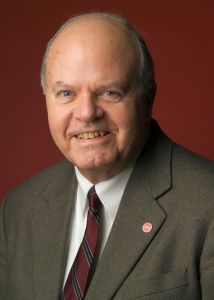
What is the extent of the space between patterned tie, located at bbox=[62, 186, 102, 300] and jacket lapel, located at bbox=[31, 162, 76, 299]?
64 mm

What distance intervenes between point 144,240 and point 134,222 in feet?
0.24

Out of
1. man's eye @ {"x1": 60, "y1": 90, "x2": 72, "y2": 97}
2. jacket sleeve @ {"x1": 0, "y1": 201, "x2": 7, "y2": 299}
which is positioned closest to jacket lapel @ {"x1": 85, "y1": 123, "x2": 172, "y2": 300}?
man's eye @ {"x1": 60, "y1": 90, "x2": 72, "y2": 97}

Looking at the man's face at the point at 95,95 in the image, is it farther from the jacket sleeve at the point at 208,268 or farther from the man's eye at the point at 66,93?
the jacket sleeve at the point at 208,268

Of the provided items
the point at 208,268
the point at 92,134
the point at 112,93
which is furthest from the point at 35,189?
the point at 208,268

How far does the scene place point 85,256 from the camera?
2154mm

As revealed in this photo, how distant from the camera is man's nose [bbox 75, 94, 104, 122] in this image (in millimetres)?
2012

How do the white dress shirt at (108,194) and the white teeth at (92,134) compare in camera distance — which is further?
the white dress shirt at (108,194)

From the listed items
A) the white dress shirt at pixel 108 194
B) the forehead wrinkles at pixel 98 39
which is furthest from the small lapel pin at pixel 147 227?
the forehead wrinkles at pixel 98 39

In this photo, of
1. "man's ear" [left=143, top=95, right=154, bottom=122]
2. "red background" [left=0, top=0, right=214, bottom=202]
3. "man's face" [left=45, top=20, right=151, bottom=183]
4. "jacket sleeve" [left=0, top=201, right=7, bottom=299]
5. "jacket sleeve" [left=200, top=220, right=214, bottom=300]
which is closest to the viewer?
"jacket sleeve" [left=200, top=220, right=214, bottom=300]

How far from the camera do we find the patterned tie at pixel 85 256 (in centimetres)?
212

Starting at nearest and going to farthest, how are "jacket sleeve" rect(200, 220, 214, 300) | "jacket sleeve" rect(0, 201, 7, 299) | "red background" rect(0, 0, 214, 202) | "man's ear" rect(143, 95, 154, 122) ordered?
"jacket sleeve" rect(200, 220, 214, 300) < "man's ear" rect(143, 95, 154, 122) < "jacket sleeve" rect(0, 201, 7, 299) < "red background" rect(0, 0, 214, 202)

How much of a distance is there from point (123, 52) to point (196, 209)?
54 centimetres

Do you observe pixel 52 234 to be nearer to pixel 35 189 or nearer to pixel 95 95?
pixel 35 189

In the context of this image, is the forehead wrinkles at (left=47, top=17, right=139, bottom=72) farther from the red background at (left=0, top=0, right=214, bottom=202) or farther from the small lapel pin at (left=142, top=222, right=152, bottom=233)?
the red background at (left=0, top=0, right=214, bottom=202)
